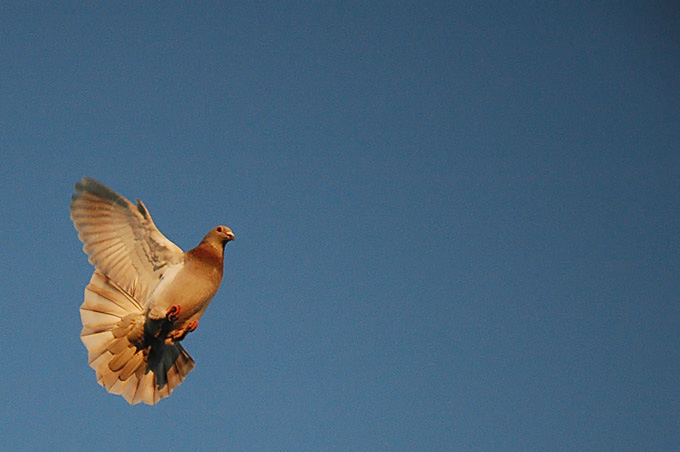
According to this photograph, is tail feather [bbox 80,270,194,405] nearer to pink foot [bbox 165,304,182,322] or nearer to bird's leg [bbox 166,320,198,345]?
bird's leg [bbox 166,320,198,345]

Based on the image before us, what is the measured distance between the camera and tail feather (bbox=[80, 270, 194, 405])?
894 centimetres

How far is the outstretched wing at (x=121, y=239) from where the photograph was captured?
29.6ft

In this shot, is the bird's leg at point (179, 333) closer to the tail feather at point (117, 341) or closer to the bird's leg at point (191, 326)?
the bird's leg at point (191, 326)

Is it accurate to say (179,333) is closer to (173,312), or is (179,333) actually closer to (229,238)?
(173,312)

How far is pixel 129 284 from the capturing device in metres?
9.20

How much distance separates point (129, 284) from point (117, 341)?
695mm

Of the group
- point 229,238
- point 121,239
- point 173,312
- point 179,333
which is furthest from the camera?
point 229,238

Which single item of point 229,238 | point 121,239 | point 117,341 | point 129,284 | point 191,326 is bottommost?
point 117,341

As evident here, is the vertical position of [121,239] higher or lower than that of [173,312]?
higher

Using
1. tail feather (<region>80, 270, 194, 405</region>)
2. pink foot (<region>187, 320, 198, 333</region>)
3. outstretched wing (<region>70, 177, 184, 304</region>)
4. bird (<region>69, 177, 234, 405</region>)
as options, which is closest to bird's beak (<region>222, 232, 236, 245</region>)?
bird (<region>69, 177, 234, 405</region>)

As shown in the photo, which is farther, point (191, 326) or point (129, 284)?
point (129, 284)

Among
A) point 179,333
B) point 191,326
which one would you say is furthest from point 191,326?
point 179,333

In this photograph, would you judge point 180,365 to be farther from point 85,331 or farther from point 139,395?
point 85,331

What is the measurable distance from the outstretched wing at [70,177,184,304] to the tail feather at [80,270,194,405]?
0.56ft
